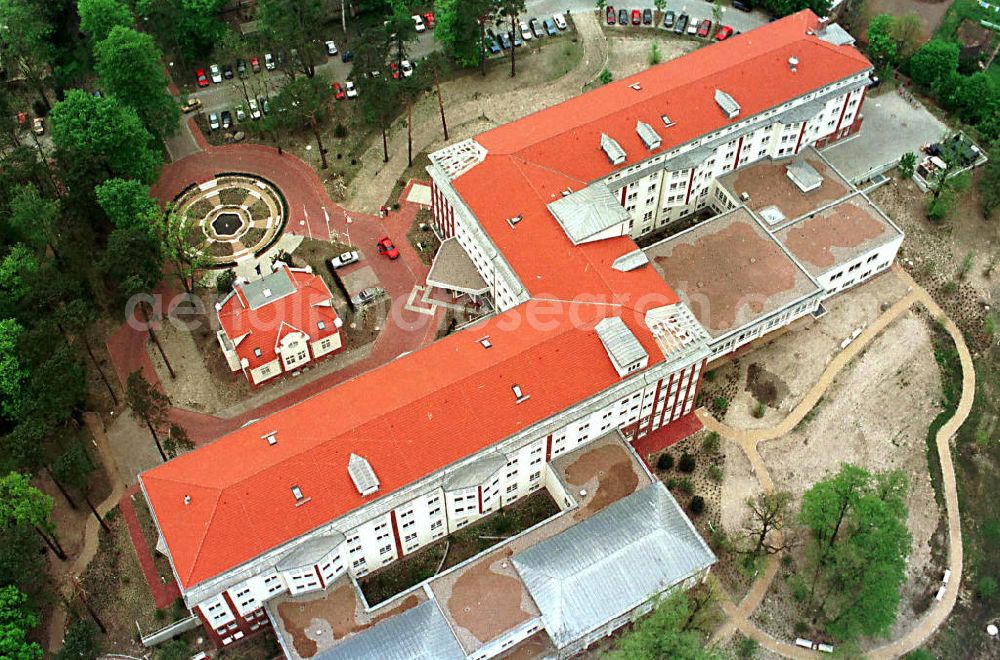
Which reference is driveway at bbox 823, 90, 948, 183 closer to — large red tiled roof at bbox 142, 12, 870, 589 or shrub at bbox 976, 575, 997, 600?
large red tiled roof at bbox 142, 12, 870, 589

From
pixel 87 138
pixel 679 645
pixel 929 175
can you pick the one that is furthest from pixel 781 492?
pixel 87 138

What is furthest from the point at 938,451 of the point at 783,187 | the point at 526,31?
the point at 526,31

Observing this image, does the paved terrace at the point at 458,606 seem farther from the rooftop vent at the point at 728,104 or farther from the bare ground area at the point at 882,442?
the rooftop vent at the point at 728,104

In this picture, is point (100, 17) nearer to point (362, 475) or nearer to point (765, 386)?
point (362, 475)

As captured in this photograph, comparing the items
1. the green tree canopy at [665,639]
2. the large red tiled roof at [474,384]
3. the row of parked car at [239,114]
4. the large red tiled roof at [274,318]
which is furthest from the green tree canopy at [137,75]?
the green tree canopy at [665,639]

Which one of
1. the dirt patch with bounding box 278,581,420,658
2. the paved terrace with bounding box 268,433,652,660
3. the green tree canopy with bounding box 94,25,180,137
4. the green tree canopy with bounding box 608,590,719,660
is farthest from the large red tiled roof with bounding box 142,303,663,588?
the green tree canopy with bounding box 94,25,180,137

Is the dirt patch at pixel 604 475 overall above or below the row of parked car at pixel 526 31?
below

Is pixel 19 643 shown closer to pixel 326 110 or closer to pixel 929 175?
pixel 326 110
